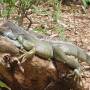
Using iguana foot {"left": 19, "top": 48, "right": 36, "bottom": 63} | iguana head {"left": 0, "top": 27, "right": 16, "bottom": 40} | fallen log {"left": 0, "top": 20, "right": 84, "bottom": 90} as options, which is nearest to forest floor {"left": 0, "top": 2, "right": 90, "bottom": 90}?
fallen log {"left": 0, "top": 20, "right": 84, "bottom": 90}

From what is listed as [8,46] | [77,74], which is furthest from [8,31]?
[77,74]

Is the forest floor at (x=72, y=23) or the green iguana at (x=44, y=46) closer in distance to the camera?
the green iguana at (x=44, y=46)

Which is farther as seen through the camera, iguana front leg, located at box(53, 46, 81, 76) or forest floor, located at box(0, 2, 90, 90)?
forest floor, located at box(0, 2, 90, 90)

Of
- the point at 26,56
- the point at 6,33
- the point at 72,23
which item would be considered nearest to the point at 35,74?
the point at 26,56

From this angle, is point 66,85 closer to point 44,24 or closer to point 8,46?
point 8,46

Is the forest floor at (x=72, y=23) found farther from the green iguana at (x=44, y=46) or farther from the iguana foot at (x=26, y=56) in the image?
the iguana foot at (x=26, y=56)

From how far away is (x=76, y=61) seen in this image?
3557 millimetres

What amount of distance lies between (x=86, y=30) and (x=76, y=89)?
2.84 meters

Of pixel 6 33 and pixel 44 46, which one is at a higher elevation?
pixel 6 33

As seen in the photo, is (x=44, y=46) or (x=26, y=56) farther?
(x=44, y=46)

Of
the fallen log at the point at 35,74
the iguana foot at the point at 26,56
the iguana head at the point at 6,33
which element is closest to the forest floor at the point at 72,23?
the fallen log at the point at 35,74

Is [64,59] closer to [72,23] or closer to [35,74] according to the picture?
[35,74]

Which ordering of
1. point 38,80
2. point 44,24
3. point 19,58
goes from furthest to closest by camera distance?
point 44,24, point 38,80, point 19,58

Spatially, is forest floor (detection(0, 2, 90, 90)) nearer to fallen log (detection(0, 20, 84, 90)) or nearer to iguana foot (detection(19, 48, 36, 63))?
fallen log (detection(0, 20, 84, 90))
